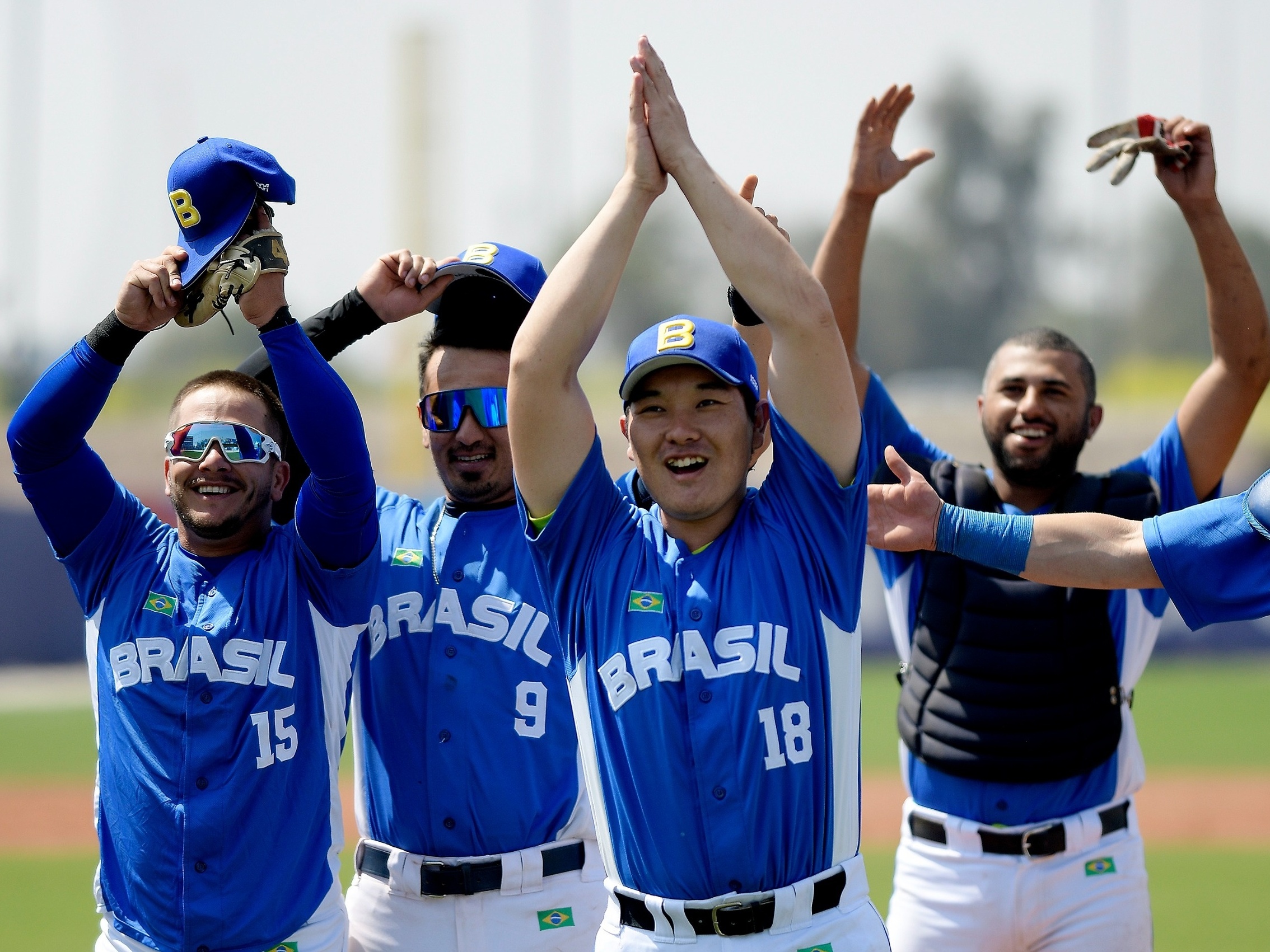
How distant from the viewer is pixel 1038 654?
4363 millimetres

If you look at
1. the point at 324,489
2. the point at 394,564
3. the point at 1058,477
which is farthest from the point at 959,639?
the point at 324,489

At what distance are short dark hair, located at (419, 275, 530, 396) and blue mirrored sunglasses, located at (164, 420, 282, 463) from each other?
56cm

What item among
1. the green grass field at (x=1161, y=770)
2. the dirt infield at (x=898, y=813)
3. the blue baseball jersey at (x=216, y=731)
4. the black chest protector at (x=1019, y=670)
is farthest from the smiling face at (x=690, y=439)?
the dirt infield at (x=898, y=813)

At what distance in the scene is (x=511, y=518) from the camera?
3984 mm

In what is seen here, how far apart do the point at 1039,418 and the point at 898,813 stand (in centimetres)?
777

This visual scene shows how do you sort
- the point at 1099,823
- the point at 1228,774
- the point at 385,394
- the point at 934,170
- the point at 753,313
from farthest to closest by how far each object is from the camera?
the point at 934,170 → the point at 385,394 → the point at 1228,774 → the point at 1099,823 → the point at 753,313

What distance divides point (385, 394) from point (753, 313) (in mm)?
29637

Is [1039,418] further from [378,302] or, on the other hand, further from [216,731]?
[216,731]

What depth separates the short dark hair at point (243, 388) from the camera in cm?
369

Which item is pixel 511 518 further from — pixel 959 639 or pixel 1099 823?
pixel 1099 823

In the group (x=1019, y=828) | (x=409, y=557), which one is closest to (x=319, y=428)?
(x=409, y=557)

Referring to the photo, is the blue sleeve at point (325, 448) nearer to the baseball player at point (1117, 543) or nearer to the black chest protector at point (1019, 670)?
the baseball player at point (1117, 543)

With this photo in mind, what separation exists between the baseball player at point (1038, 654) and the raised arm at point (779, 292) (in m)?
1.64

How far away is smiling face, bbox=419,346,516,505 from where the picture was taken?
3.91m
